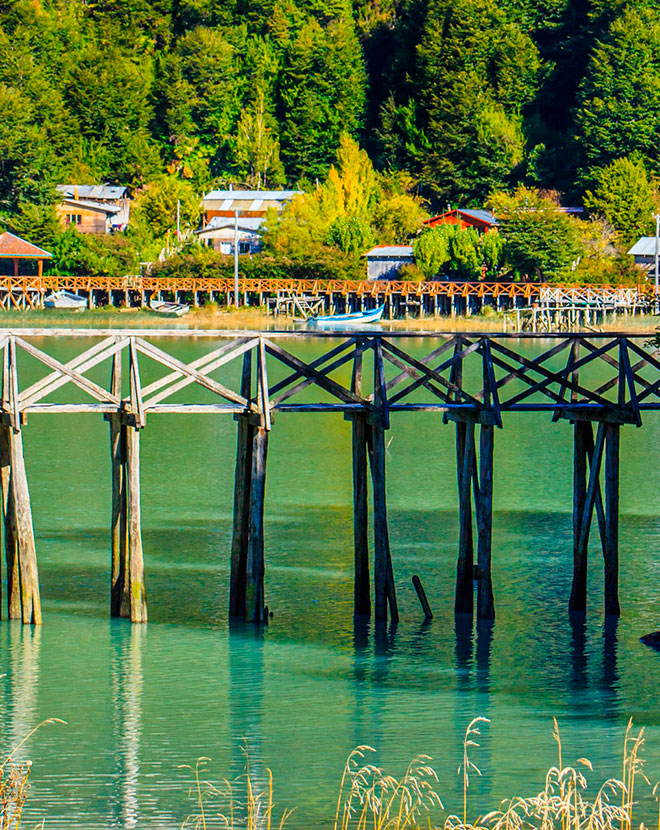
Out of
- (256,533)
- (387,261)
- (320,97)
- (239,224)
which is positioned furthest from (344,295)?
(256,533)

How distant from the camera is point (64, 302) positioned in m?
111

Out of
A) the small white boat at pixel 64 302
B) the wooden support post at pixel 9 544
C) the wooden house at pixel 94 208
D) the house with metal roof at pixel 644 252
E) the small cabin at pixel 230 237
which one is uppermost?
the wooden house at pixel 94 208

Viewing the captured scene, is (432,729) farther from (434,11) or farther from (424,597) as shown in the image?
(434,11)

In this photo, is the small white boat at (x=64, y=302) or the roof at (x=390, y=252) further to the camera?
the small white boat at (x=64, y=302)

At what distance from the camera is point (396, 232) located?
122750 mm

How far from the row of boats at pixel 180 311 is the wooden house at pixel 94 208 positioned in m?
14.5

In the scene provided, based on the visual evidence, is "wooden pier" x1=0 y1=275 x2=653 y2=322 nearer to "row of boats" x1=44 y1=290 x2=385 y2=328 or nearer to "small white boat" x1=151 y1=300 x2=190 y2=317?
"row of boats" x1=44 y1=290 x2=385 y2=328

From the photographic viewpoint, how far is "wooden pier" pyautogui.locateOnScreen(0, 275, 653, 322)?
96938 mm

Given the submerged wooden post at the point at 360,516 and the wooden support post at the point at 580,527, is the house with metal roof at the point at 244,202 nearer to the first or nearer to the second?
the wooden support post at the point at 580,527

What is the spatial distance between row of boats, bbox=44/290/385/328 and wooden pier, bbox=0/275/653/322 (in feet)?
2.46

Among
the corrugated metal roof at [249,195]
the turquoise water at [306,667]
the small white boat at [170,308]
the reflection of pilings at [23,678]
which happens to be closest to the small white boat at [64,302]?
the small white boat at [170,308]

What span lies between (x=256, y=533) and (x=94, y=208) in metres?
114

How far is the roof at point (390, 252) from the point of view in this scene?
11044 centimetres

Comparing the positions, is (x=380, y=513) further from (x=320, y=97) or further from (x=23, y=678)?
(x=320, y=97)
